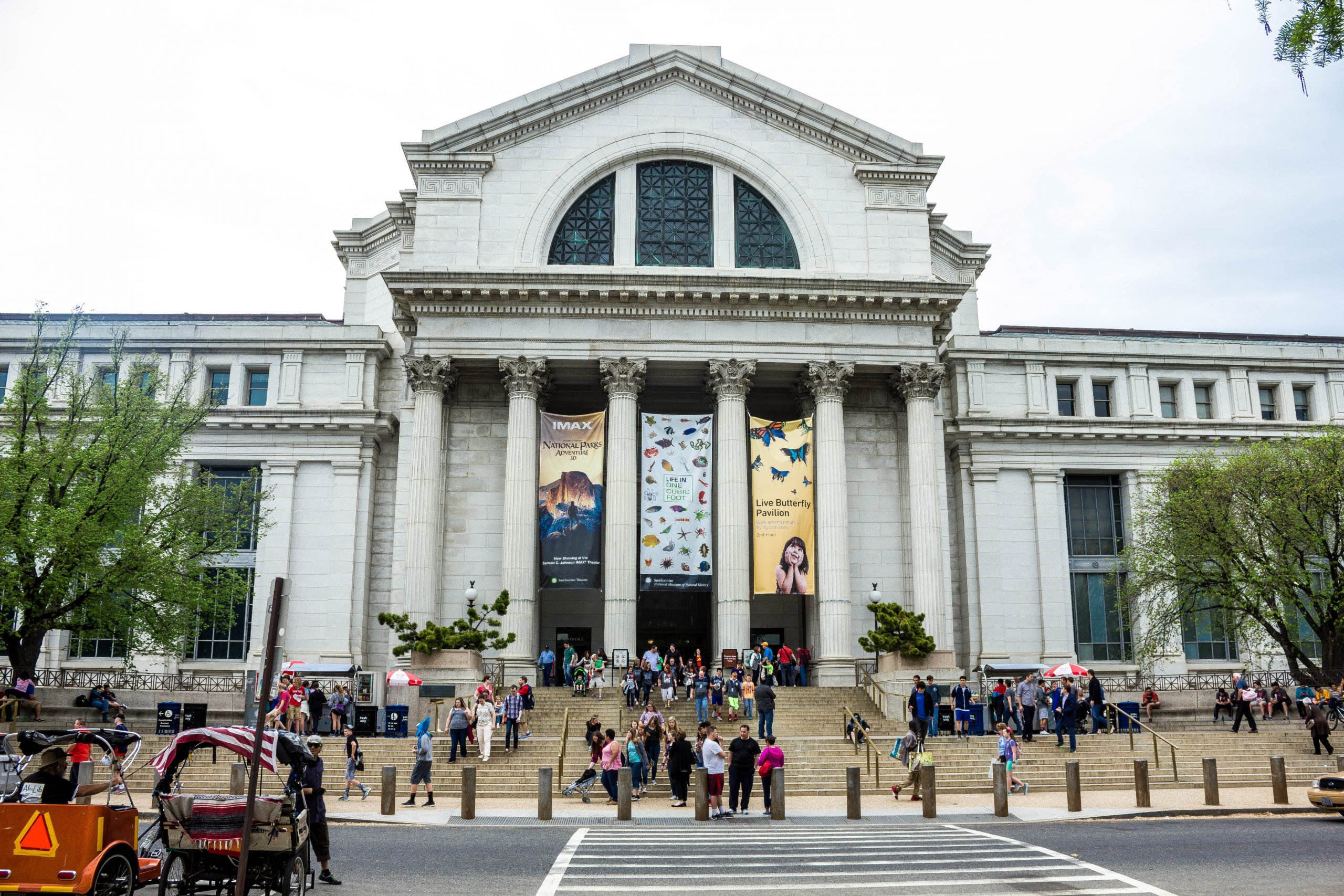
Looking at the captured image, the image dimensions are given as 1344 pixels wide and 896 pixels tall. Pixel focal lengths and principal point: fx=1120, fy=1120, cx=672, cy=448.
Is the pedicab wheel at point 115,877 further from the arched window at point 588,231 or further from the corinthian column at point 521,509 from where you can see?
the arched window at point 588,231

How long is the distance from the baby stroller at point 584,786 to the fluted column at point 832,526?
15.3m

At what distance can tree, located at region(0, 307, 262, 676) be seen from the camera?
103 ft

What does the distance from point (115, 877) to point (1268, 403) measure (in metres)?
52.4

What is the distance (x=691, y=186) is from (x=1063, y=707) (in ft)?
81.3

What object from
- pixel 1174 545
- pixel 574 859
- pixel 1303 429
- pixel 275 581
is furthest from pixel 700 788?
pixel 1303 429

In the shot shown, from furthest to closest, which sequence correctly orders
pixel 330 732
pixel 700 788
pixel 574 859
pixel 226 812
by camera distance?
pixel 330 732 < pixel 700 788 < pixel 574 859 < pixel 226 812

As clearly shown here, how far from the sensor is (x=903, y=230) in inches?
1763

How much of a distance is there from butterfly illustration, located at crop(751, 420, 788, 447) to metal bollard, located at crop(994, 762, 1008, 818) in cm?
1973

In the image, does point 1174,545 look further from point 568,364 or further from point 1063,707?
point 568,364

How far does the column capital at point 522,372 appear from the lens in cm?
4134

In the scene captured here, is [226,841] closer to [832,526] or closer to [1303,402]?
[832,526]

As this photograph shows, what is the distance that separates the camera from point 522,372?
41406mm

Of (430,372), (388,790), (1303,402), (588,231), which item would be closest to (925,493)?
(588,231)

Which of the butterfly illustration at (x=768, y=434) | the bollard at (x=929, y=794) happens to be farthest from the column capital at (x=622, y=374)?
the bollard at (x=929, y=794)
